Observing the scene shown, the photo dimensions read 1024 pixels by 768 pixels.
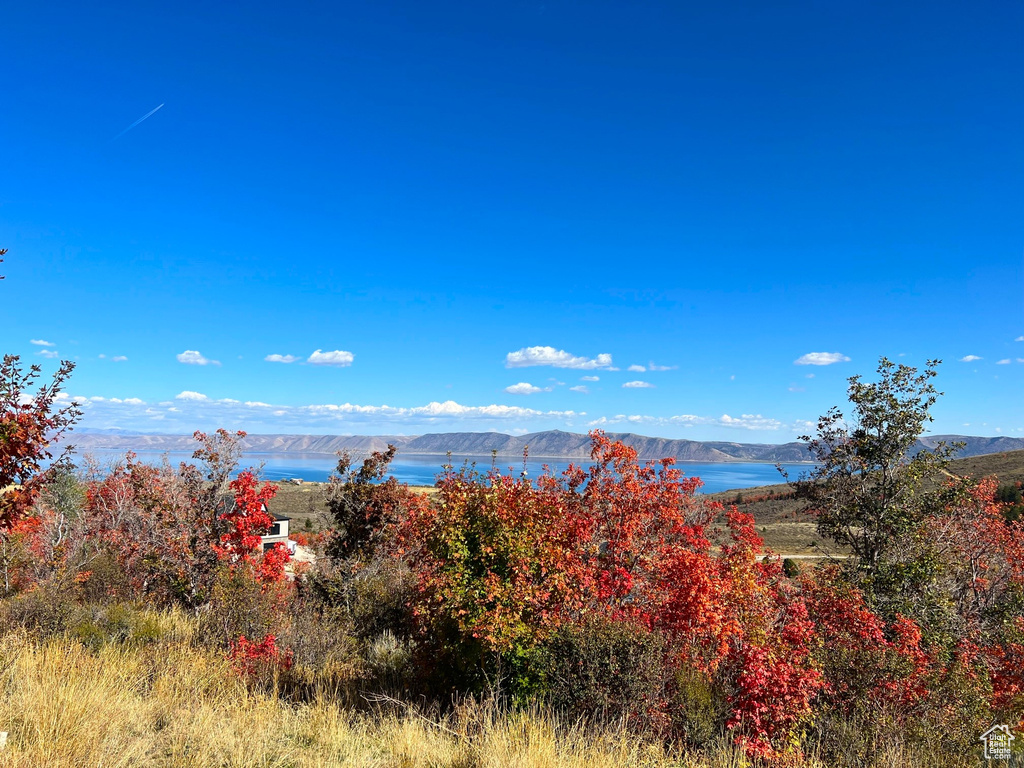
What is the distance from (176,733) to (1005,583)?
68.0ft

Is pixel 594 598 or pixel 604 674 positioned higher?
pixel 594 598

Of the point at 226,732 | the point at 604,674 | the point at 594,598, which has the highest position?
the point at 594,598

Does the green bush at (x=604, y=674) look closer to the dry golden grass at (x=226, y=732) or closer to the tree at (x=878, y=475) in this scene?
the dry golden grass at (x=226, y=732)

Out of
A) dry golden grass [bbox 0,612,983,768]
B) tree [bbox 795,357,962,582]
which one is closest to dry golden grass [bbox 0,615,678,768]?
dry golden grass [bbox 0,612,983,768]

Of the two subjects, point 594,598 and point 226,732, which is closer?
point 226,732

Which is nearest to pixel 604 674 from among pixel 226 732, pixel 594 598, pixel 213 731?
pixel 594 598

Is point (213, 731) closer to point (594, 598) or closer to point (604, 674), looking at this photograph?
point (604, 674)

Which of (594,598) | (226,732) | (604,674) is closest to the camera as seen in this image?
(226,732)

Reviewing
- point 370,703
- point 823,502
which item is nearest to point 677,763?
point 370,703

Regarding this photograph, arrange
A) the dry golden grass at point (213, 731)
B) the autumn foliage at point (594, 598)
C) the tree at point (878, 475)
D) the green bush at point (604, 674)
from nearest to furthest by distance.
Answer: the dry golden grass at point (213, 731) < the green bush at point (604, 674) < the autumn foliage at point (594, 598) < the tree at point (878, 475)

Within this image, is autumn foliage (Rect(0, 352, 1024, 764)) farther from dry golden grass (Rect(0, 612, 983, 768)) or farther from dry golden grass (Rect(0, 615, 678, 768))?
dry golden grass (Rect(0, 615, 678, 768))

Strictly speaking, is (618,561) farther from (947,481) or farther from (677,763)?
(947,481)

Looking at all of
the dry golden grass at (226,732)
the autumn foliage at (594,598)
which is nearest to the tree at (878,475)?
the autumn foliage at (594,598)

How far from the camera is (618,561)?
12062 mm
